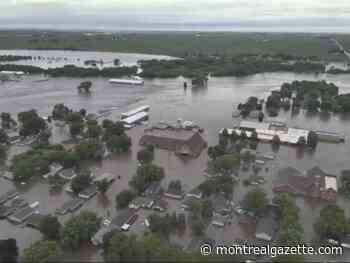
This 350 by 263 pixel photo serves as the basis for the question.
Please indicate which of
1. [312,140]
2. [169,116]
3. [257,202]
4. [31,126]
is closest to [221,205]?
[257,202]

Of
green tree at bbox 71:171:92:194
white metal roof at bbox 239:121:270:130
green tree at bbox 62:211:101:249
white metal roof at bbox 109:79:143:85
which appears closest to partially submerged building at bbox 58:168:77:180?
green tree at bbox 71:171:92:194

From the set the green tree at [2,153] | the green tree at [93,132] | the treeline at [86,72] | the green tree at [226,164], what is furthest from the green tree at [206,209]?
the treeline at [86,72]

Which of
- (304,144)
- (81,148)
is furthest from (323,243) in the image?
(81,148)

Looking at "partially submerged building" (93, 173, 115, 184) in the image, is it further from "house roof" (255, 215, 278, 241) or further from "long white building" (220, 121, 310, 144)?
"long white building" (220, 121, 310, 144)

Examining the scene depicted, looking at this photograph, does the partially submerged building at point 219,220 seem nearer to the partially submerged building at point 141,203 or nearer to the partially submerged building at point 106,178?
the partially submerged building at point 141,203

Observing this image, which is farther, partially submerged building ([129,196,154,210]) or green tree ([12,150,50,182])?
green tree ([12,150,50,182])

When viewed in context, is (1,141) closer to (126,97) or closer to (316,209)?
(126,97)
